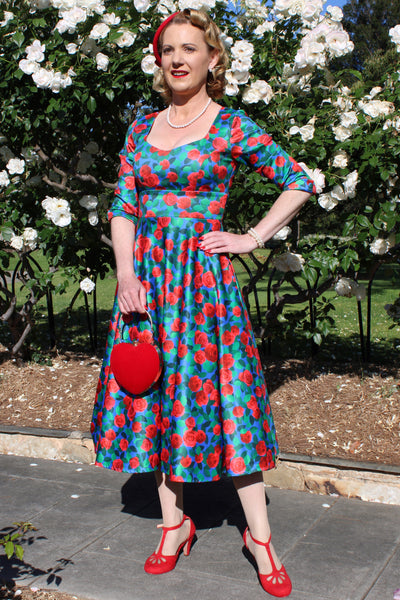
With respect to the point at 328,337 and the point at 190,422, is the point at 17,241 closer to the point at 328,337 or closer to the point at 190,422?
the point at 190,422

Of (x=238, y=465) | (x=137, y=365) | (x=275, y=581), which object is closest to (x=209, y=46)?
(x=137, y=365)

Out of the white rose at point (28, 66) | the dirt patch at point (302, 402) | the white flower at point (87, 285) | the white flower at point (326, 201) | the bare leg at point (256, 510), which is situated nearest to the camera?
the bare leg at point (256, 510)

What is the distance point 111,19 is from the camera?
438 centimetres

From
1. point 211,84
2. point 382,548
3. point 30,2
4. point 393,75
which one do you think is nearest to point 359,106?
point 393,75

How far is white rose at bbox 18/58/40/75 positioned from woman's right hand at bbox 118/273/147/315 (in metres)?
2.15

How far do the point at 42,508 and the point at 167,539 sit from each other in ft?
3.25

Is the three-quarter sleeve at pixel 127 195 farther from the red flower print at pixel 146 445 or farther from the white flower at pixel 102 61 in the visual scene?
the white flower at pixel 102 61

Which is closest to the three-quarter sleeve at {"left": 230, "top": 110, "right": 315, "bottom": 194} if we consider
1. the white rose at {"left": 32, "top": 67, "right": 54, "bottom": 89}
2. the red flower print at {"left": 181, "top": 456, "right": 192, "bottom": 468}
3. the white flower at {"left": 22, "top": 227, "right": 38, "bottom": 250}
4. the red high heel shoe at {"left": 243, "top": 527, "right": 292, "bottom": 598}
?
the red flower print at {"left": 181, "top": 456, "right": 192, "bottom": 468}

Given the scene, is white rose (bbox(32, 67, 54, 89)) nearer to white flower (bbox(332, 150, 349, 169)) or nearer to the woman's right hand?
white flower (bbox(332, 150, 349, 169))

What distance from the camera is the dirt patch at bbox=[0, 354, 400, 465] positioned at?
13.3 ft

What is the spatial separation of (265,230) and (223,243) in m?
0.17

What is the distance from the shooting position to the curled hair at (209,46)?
2.65 meters

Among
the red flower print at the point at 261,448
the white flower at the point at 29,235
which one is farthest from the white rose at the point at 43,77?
the red flower print at the point at 261,448

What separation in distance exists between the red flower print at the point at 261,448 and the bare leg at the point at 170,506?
0.41 metres
